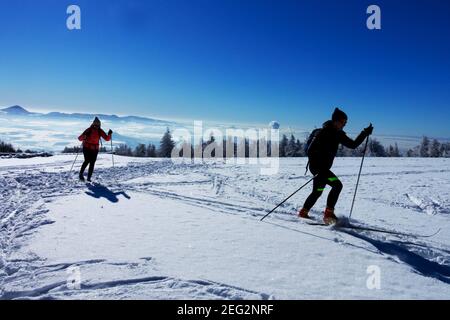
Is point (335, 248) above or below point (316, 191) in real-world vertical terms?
below

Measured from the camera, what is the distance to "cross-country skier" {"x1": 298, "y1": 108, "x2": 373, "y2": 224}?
6281 mm

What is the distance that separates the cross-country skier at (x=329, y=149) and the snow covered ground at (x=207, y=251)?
2.26ft

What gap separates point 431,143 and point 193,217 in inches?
4077

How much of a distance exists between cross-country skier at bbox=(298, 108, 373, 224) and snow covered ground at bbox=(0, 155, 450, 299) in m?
0.69

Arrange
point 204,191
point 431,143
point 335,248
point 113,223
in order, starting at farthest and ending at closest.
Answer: point 431,143 < point 204,191 < point 113,223 < point 335,248

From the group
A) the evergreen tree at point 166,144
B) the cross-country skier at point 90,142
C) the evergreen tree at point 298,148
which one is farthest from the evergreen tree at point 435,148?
the cross-country skier at point 90,142

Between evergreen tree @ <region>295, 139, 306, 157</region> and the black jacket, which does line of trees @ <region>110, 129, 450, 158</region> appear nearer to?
evergreen tree @ <region>295, 139, 306, 157</region>

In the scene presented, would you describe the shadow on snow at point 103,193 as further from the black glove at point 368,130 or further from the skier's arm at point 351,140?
the black glove at point 368,130

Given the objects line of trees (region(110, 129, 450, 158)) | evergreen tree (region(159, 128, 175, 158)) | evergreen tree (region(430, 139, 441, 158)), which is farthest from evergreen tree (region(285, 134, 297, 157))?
evergreen tree (region(430, 139, 441, 158))

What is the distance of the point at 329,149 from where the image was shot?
21.0ft

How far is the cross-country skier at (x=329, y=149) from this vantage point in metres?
6.28
